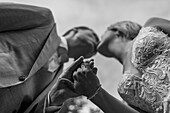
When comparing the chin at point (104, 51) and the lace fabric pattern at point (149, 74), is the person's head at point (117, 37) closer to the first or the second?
the chin at point (104, 51)

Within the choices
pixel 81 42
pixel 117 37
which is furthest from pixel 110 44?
pixel 81 42

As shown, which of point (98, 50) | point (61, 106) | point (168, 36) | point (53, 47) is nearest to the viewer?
point (61, 106)

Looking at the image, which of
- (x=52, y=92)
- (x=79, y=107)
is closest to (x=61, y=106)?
(x=52, y=92)

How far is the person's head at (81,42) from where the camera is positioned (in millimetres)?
3082

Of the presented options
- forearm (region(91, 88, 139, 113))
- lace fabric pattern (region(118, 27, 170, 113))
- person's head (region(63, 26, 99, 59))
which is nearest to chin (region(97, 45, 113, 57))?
person's head (region(63, 26, 99, 59))

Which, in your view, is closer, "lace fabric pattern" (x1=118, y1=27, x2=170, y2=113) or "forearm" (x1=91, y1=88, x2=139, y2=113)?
"forearm" (x1=91, y1=88, x2=139, y2=113)

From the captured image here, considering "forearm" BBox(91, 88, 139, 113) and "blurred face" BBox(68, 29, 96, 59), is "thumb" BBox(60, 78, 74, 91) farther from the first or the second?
"blurred face" BBox(68, 29, 96, 59)

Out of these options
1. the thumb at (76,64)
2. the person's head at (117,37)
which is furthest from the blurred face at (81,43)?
the thumb at (76,64)

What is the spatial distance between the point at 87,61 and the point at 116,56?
158 centimetres

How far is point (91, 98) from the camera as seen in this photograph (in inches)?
80.1

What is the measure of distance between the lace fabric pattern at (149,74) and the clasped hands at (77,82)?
42.2 inches

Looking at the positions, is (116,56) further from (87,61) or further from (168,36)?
(87,61)

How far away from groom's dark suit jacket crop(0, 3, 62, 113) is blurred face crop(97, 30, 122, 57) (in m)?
1.15

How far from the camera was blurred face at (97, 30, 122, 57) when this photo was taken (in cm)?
349
